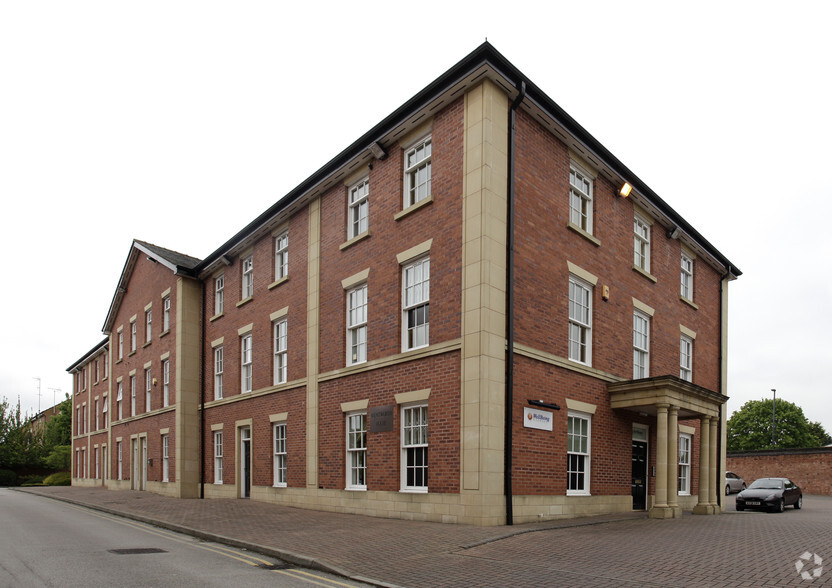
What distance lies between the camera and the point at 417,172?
16.6 meters

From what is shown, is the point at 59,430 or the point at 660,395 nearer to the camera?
the point at 660,395

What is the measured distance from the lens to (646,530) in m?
13.3

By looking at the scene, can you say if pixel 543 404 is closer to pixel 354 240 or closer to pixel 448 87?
pixel 354 240

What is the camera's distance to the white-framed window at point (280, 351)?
21641 millimetres

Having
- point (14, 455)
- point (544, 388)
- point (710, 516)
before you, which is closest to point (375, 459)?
point (544, 388)

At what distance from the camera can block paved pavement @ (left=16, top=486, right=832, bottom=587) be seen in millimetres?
8430

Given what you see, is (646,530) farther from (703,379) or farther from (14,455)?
(14,455)

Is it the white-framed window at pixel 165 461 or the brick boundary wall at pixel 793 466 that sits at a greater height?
the white-framed window at pixel 165 461

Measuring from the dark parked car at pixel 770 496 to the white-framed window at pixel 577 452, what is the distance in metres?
9.60

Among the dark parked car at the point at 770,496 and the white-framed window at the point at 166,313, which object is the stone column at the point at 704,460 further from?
the white-framed window at the point at 166,313

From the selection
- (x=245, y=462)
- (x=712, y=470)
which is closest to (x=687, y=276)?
(x=712, y=470)

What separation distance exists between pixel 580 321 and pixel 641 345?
3.91m

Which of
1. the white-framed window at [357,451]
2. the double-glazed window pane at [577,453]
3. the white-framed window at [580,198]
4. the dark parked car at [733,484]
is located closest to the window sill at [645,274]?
the white-framed window at [580,198]

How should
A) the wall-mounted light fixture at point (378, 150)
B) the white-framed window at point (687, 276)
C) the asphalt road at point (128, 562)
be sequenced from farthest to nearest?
the white-framed window at point (687, 276) < the wall-mounted light fixture at point (378, 150) < the asphalt road at point (128, 562)
